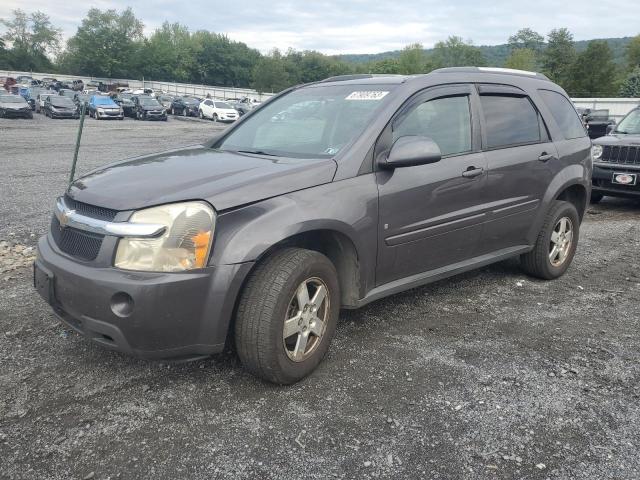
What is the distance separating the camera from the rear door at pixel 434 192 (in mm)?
3553

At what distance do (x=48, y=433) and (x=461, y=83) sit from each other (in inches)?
139

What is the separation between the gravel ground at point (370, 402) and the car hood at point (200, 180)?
3.51 feet

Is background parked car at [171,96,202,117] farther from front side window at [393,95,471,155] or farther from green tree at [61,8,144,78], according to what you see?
green tree at [61,8,144,78]

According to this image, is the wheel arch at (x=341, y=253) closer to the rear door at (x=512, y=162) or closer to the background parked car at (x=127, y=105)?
the rear door at (x=512, y=162)

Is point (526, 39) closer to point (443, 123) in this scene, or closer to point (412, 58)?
point (412, 58)

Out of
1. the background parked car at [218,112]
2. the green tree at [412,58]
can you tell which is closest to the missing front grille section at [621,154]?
the background parked car at [218,112]

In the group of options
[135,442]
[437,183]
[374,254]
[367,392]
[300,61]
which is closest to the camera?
[135,442]

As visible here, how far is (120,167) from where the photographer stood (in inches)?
138

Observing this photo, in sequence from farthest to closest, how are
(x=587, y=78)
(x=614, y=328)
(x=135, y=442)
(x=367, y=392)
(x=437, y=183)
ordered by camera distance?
(x=587, y=78)
(x=614, y=328)
(x=437, y=183)
(x=367, y=392)
(x=135, y=442)

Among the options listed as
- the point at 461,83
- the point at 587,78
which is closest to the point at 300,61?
the point at 587,78

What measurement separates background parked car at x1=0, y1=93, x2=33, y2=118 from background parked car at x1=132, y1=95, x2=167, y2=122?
672 cm

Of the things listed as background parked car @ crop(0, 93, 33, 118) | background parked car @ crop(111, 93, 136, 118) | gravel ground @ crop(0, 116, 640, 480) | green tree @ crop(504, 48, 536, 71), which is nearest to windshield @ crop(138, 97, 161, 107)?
background parked car @ crop(111, 93, 136, 118)

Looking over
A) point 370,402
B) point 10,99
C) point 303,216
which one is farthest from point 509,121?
point 10,99

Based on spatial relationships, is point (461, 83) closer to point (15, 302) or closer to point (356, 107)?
point (356, 107)
